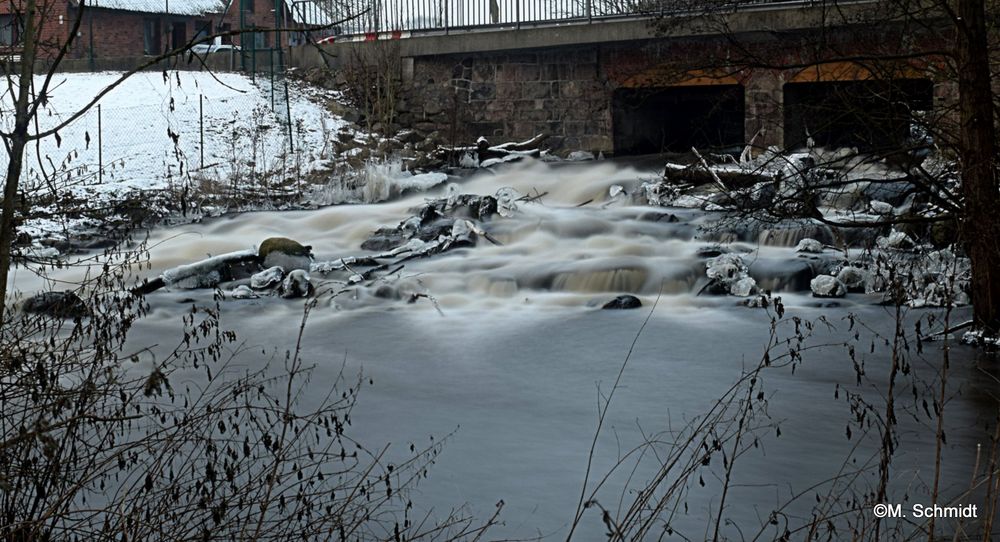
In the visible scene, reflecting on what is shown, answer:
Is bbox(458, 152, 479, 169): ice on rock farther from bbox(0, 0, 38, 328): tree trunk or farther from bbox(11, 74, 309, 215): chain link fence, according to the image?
bbox(0, 0, 38, 328): tree trunk

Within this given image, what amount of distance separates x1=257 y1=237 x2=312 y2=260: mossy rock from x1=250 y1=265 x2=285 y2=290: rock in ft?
2.65

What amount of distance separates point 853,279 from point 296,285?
20.3 ft

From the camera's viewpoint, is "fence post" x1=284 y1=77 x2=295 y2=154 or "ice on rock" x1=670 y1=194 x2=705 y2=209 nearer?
"ice on rock" x1=670 y1=194 x2=705 y2=209

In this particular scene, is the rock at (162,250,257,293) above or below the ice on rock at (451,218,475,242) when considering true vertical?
below

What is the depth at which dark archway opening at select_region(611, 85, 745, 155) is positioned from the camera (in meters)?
23.0

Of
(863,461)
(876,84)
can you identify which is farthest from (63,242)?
(863,461)

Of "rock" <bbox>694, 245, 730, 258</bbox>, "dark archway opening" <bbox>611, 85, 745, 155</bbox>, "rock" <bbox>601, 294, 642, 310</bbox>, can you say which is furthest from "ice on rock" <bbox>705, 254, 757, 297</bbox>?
"dark archway opening" <bbox>611, 85, 745, 155</bbox>

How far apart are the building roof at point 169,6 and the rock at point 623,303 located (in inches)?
1191

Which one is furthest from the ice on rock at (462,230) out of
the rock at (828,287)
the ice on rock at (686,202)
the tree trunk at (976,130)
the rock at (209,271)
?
the tree trunk at (976,130)

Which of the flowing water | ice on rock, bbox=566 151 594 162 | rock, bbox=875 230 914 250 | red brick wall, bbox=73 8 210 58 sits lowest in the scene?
the flowing water

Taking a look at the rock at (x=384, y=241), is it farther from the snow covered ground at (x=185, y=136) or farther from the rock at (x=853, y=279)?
the rock at (x=853, y=279)

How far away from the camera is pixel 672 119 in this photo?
Result: 2511cm

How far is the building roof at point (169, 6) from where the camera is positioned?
39781mm

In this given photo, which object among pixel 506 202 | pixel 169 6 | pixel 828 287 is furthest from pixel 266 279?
pixel 169 6
